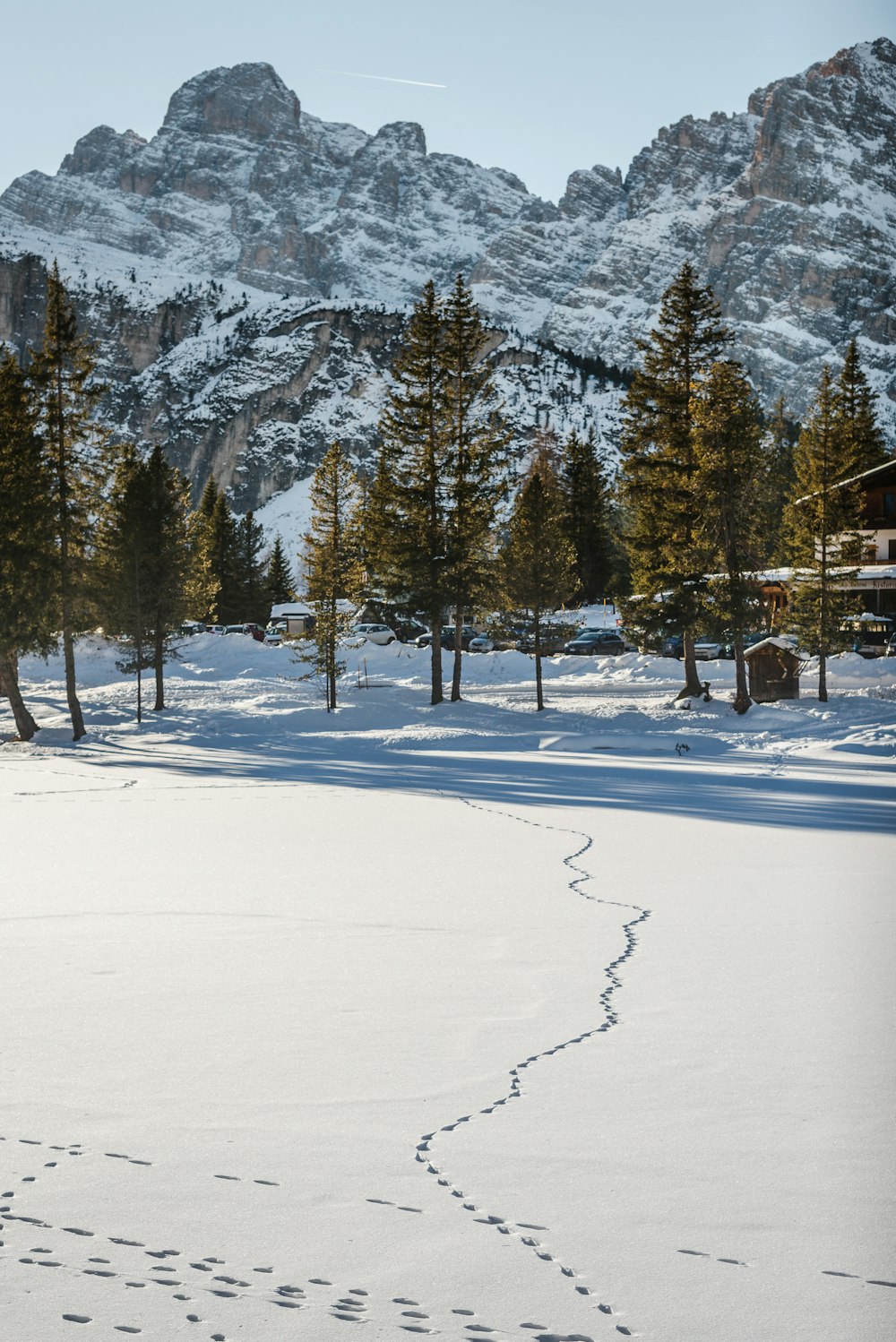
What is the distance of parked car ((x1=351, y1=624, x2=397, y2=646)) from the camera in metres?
65.9

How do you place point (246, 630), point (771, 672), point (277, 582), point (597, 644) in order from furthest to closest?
1. point (277, 582)
2. point (246, 630)
3. point (597, 644)
4. point (771, 672)

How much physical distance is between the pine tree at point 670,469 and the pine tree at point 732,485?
53.8 inches

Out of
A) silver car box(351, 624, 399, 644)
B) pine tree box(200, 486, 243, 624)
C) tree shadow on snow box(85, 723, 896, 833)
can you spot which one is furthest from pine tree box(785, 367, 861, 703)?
pine tree box(200, 486, 243, 624)

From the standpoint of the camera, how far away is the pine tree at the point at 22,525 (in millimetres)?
32406

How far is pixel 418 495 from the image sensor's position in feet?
128

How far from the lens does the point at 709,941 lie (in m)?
7.50

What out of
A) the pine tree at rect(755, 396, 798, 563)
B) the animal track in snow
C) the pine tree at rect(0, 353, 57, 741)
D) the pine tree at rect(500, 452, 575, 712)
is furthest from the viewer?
the pine tree at rect(755, 396, 798, 563)

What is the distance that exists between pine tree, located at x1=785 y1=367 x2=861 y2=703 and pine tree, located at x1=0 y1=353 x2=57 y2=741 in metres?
23.7

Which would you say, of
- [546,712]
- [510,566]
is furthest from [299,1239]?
[510,566]

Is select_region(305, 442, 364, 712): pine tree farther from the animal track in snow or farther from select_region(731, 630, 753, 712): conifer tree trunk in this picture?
the animal track in snow

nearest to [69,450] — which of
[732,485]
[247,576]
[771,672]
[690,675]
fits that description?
[732,485]

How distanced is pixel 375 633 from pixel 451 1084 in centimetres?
6236

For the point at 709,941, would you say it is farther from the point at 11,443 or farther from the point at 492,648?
the point at 492,648

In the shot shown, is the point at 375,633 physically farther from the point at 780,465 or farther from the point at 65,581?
the point at 65,581
